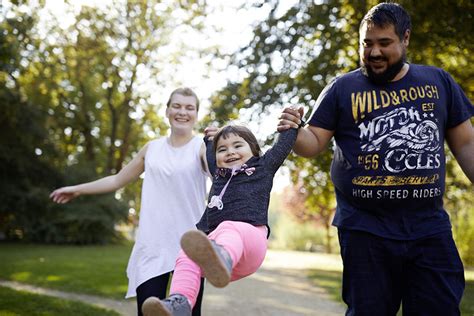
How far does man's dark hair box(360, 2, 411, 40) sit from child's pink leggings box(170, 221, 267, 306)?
1.21 m

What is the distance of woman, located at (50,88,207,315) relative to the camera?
3.52m

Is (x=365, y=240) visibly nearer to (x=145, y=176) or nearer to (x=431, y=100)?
(x=431, y=100)

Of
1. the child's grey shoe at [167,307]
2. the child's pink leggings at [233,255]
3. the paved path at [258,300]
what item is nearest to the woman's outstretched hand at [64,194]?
the child's pink leggings at [233,255]

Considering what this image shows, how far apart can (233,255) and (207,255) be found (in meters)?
0.24

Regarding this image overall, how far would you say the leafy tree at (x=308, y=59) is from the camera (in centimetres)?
1023

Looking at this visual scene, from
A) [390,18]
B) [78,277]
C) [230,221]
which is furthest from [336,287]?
[390,18]

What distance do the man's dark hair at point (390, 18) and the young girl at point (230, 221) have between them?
719 mm

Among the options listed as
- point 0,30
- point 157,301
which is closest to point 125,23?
point 0,30

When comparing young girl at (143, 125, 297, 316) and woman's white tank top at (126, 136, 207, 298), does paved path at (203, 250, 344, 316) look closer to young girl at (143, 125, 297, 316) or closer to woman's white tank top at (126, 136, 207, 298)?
woman's white tank top at (126, 136, 207, 298)

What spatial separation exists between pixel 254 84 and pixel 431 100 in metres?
9.67

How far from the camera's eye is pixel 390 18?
2570 millimetres

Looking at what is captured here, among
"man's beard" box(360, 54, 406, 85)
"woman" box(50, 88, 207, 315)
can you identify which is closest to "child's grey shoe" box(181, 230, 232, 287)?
"man's beard" box(360, 54, 406, 85)

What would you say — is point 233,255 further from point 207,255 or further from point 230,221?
point 230,221

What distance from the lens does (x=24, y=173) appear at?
2081 centimetres
